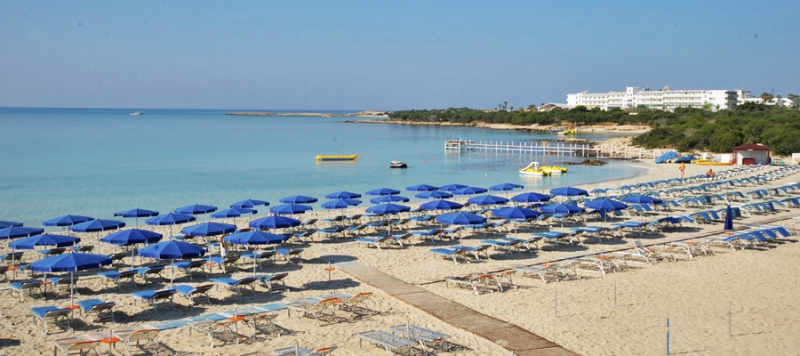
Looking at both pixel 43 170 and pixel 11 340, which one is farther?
pixel 43 170

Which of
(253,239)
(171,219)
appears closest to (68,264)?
(253,239)

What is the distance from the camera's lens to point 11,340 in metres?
10.0

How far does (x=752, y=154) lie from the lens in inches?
1714

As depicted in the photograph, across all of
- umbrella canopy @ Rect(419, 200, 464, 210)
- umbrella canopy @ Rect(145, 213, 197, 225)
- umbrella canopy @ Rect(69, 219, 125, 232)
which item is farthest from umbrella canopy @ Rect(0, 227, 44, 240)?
umbrella canopy @ Rect(419, 200, 464, 210)

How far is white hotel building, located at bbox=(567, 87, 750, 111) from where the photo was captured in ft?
481

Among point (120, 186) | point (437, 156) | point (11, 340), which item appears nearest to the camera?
point (11, 340)

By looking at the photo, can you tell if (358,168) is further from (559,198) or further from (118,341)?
(118,341)

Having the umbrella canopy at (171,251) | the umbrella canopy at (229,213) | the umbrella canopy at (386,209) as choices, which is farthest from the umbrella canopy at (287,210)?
the umbrella canopy at (171,251)

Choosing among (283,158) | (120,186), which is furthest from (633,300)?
(283,158)

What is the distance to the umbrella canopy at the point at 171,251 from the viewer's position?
12.4 meters

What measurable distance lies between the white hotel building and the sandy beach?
136 meters

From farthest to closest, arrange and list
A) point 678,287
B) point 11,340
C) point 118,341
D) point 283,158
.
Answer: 1. point 283,158
2. point 678,287
3. point 11,340
4. point 118,341

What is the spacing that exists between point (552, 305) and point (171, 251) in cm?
715

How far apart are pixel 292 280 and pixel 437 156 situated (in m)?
51.1
